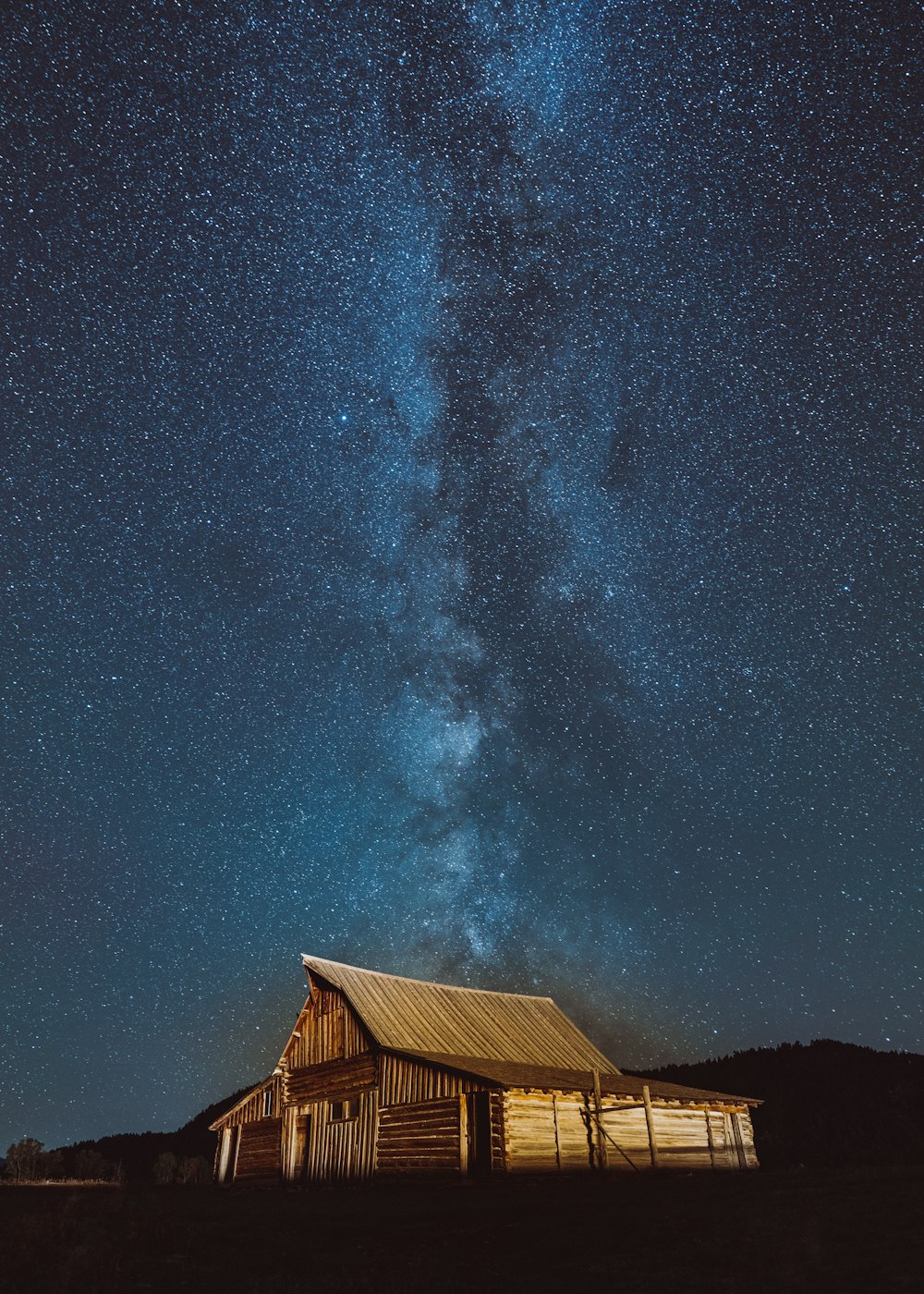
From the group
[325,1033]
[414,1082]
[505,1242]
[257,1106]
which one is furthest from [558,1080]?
[257,1106]

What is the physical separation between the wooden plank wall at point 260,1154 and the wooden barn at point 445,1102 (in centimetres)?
7

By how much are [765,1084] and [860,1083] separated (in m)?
8.44

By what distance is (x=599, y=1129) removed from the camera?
1033 inches

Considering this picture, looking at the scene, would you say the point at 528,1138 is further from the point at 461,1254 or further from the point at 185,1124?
the point at 185,1124

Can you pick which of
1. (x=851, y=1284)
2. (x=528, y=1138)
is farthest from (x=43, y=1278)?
(x=528, y=1138)

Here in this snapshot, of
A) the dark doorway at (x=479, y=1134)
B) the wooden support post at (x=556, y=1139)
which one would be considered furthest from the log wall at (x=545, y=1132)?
the dark doorway at (x=479, y=1134)

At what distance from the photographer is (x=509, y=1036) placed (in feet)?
115

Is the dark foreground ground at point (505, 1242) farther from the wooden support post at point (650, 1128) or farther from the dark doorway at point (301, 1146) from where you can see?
the dark doorway at point (301, 1146)

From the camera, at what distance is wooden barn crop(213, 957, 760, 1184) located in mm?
25125

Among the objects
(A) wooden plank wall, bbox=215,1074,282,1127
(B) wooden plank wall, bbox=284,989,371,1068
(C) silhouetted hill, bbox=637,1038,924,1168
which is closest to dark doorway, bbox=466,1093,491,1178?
(B) wooden plank wall, bbox=284,989,371,1068

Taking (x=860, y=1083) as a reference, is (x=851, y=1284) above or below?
below

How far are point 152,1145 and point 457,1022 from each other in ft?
255

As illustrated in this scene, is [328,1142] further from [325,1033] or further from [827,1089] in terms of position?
[827,1089]

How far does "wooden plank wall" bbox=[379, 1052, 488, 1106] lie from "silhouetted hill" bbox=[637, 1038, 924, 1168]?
45.0m
